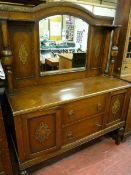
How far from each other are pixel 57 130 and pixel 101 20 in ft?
4.31

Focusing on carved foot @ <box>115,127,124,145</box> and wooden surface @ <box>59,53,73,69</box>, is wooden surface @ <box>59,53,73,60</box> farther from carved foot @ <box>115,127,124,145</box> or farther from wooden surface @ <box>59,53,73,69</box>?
carved foot @ <box>115,127,124,145</box>

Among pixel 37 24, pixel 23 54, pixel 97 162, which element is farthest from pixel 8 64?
pixel 97 162

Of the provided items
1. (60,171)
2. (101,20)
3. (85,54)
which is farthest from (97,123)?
(101,20)

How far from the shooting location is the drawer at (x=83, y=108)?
1414 millimetres

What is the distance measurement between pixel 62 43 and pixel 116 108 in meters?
0.98

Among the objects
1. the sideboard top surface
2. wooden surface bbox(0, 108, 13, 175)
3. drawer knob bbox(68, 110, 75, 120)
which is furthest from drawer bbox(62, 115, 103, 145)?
wooden surface bbox(0, 108, 13, 175)

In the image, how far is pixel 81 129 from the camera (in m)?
1.60

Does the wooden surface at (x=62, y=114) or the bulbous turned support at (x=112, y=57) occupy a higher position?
the bulbous turned support at (x=112, y=57)

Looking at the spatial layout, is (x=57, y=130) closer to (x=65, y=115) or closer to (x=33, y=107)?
(x=65, y=115)

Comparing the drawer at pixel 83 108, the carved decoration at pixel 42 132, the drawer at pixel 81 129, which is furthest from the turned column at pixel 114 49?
the carved decoration at pixel 42 132

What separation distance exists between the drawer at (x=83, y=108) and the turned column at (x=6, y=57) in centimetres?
56

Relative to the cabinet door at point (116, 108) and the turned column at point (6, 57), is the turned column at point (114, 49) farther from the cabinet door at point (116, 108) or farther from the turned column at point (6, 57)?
the turned column at point (6, 57)

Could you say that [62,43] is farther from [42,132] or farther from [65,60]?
[42,132]

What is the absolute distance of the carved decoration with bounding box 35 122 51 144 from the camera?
1.31 m
